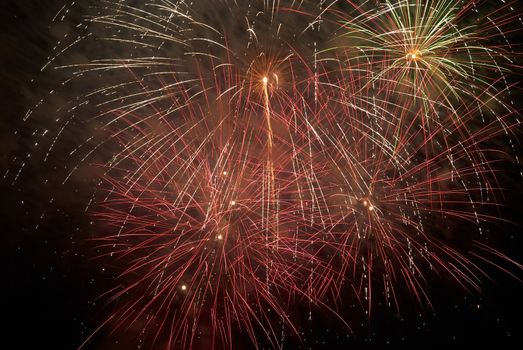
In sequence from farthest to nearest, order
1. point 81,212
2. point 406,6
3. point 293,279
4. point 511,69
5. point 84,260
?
point 84,260 → point 81,212 → point 293,279 → point 511,69 → point 406,6

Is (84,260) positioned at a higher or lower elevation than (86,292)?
higher

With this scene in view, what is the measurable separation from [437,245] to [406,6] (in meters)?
4.40

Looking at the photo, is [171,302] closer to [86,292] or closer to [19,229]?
[86,292]

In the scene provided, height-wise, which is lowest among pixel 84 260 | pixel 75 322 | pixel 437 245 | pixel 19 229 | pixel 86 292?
pixel 75 322

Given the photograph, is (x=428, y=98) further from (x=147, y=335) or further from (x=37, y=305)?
(x=37, y=305)

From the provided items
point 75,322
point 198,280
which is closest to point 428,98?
point 198,280

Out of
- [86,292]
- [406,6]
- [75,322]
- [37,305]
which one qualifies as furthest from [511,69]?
[37,305]

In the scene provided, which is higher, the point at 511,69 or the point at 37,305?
the point at 511,69

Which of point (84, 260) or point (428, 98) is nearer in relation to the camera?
point (428, 98)

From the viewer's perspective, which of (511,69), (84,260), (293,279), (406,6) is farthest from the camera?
(84,260)

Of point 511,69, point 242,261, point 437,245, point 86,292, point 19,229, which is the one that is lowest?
point 86,292

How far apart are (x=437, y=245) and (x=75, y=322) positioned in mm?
7301

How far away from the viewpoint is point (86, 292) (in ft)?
22.9

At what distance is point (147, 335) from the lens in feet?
22.1
